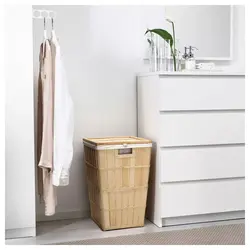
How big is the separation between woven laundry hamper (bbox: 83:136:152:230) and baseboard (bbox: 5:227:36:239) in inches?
18.7

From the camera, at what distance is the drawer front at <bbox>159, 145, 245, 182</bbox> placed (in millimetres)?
3080

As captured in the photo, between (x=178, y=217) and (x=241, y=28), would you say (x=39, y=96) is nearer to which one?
(x=178, y=217)

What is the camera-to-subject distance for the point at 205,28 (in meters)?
3.57

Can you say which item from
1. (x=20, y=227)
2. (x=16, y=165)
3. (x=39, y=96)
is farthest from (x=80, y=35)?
(x=20, y=227)

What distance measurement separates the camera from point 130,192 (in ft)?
10.1

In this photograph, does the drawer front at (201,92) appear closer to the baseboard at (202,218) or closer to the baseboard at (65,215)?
the baseboard at (202,218)

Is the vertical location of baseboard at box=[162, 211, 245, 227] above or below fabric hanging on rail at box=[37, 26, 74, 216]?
below

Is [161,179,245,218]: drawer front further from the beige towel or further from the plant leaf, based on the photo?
the plant leaf

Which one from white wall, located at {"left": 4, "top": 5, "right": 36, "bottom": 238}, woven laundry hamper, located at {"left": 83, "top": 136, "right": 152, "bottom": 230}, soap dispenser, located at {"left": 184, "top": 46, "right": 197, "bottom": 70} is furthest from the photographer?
soap dispenser, located at {"left": 184, "top": 46, "right": 197, "bottom": 70}

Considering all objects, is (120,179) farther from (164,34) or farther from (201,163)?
(164,34)

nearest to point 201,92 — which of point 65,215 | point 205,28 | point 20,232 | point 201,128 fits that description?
point 201,128

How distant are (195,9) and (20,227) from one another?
2053 mm

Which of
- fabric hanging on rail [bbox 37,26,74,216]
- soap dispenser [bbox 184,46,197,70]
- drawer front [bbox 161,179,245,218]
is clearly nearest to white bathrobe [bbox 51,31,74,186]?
fabric hanging on rail [bbox 37,26,74,216]

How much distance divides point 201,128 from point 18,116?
122 centimetres
